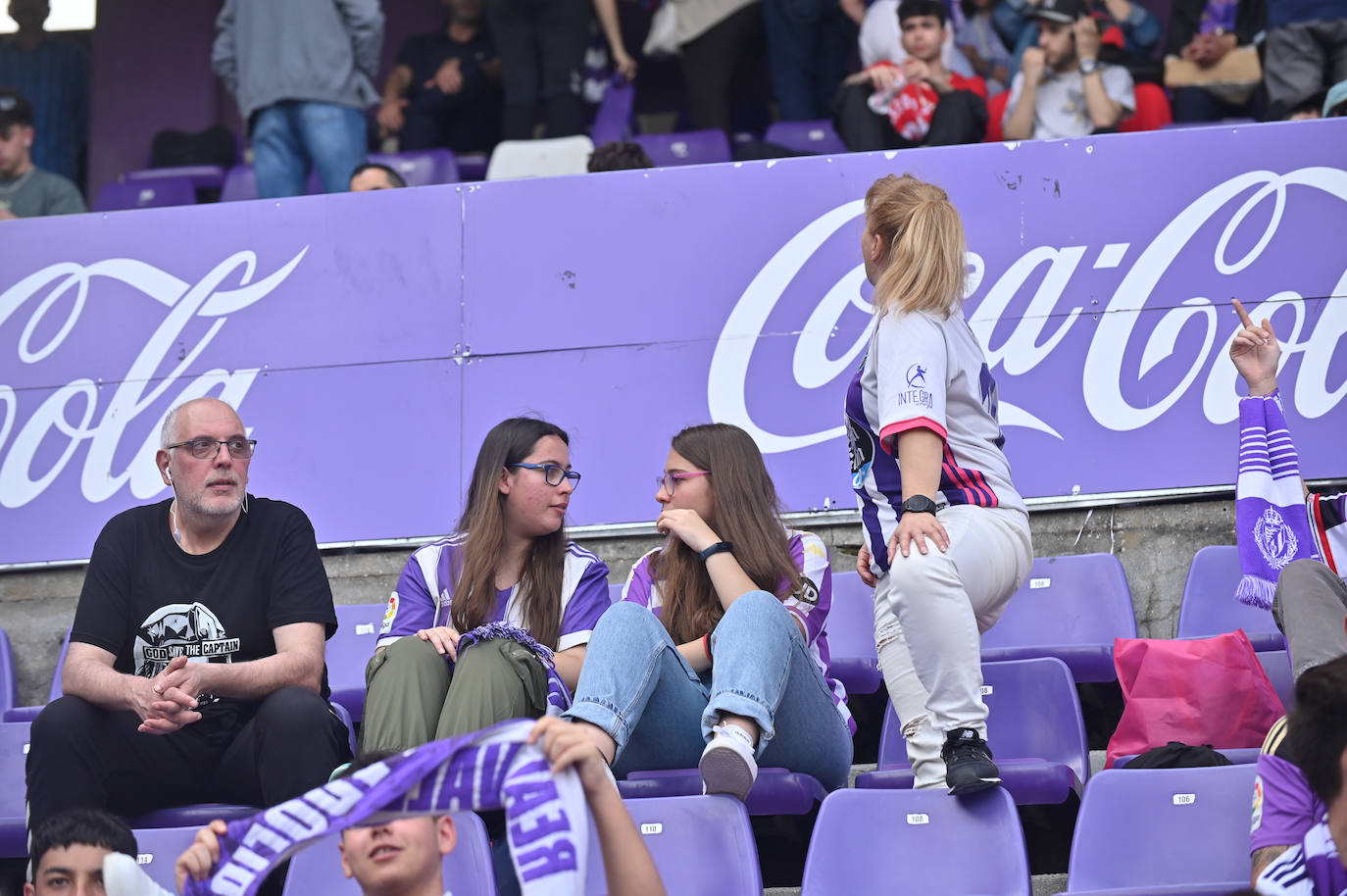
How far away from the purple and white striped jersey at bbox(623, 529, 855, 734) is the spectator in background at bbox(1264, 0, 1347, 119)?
336 centimetres

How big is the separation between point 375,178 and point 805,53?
7.66ft

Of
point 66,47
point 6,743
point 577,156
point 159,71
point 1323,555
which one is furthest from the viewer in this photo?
point 159,71

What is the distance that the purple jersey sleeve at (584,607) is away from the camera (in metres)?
3.77

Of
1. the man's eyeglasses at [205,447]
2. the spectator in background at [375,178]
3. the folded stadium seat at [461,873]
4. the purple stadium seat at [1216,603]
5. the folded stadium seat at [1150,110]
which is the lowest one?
the folded stadium seat at [461,873]

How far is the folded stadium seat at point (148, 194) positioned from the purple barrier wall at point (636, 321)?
2.04 m

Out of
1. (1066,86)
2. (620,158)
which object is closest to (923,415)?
(620,158)

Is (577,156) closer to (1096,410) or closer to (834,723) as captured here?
(1096,410)

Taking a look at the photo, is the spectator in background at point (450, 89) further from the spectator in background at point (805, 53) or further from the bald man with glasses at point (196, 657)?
the bald man with glasses at point (196, 657)

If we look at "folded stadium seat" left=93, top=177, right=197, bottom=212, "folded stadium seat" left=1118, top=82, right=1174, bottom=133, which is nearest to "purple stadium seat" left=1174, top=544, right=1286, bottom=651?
"folded stadium seat" left=1118, top=82, right=1174, bottom=133

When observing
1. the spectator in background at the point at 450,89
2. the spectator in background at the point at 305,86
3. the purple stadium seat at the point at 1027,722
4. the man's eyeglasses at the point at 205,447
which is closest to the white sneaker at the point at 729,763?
the purple stadium seat at the point at 1027,722

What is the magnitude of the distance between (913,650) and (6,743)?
235 centimetres

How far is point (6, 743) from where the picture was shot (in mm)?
4078

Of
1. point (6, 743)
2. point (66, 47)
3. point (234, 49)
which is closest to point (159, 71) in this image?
point (66, 47)

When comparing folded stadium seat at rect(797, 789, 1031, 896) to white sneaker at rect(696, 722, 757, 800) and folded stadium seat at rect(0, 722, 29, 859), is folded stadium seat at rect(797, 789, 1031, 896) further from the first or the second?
folded stadium seat at rect(0, 722, 29, 859)
